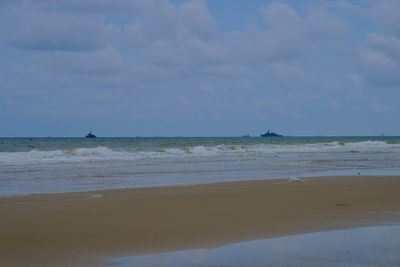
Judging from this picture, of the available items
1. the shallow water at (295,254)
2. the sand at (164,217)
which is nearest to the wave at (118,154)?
the sand at (164,217)

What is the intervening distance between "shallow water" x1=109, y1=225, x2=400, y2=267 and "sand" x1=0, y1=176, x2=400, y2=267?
1.39 ft

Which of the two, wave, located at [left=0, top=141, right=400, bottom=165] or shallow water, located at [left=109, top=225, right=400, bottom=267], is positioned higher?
wave, located at [left=0, top=141, right=400, bottom=165]

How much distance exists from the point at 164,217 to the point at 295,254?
3.88 m

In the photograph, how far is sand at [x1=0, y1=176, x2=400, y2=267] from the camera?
7.97m

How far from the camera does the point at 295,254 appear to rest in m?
7.41

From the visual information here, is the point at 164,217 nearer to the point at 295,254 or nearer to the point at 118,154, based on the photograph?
the point at 295,254

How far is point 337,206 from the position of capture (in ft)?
41.4

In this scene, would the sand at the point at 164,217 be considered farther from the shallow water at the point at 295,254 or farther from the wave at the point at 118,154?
the wave at the point at 118,154

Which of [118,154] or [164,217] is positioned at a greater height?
[118,154]

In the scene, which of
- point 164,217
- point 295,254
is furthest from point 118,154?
point 295,254

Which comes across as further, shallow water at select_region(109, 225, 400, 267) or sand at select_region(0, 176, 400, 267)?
sand at select_region(0, 176, 400, 267)

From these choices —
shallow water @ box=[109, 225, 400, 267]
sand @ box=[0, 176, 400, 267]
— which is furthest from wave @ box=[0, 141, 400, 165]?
shallow water @ box=[109, 225, 400, 267]

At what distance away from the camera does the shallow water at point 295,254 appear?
691 cm

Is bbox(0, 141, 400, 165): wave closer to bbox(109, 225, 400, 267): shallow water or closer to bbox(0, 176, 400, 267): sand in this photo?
bbox(0, 176, 400, 267): sand
